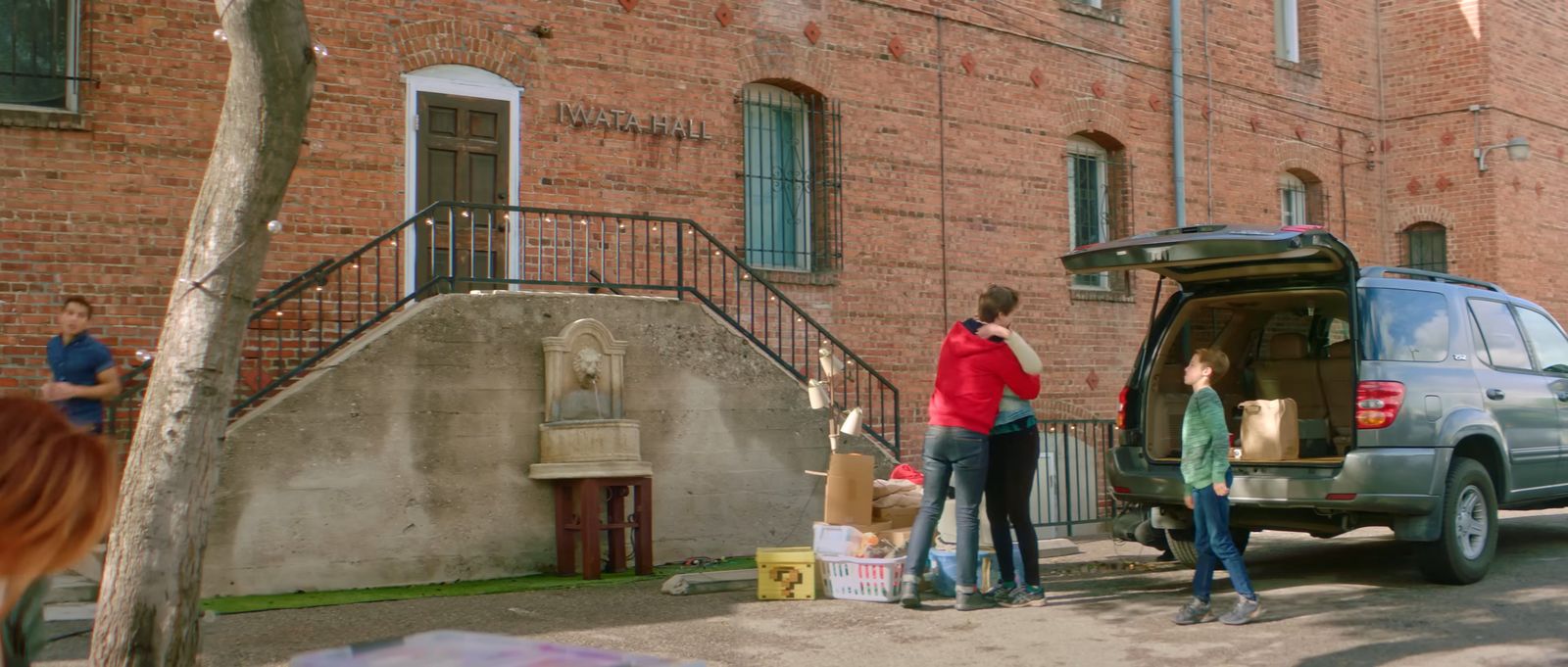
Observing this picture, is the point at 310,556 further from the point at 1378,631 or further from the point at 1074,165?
the point at 1074,165

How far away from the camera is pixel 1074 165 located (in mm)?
16359

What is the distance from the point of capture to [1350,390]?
860 cm

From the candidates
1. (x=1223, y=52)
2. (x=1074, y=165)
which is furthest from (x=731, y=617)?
(x=1223, y=52)

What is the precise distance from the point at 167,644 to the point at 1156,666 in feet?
14.4

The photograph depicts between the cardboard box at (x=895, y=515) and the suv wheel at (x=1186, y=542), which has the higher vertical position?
the cardboard box at (x=895, y=515)

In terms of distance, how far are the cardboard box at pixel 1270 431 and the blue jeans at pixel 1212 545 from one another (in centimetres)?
131

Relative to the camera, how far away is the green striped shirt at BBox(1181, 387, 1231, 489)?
7.31 metres

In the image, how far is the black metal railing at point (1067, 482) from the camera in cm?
1211

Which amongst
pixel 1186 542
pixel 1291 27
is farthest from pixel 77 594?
pixel 1291 27

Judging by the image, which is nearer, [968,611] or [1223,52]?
[968,611]

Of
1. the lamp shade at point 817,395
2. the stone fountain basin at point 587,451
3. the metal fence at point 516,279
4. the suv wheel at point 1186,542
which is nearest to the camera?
the suv wheel at point 1186,542

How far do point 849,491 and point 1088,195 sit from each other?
8589mm

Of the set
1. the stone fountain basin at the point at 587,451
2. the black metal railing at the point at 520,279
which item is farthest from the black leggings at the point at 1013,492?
the black metal railing at the point at 520,279

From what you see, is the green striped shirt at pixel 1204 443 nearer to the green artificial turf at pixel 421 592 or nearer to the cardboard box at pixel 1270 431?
the cardboard box at pixel 1270 431
